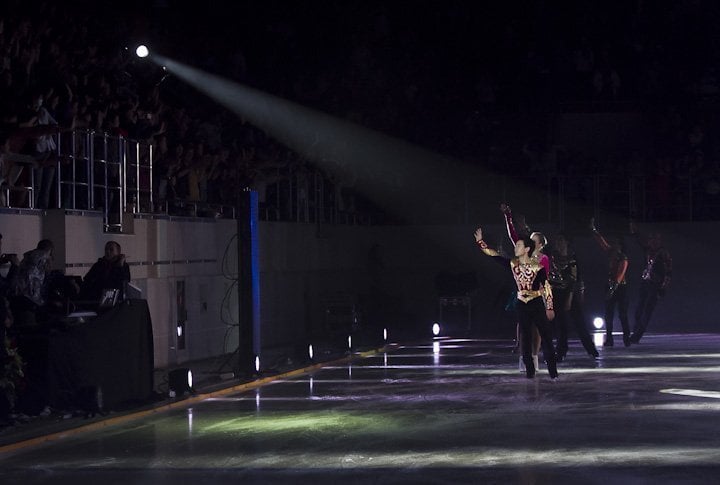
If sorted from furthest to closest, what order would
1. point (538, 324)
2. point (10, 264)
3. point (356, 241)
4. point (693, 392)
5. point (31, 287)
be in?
point (356, 241)
point (538, 324)
point (693, 392)
point (10, 264)
point (31, 287)

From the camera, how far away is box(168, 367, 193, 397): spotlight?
1838 cm

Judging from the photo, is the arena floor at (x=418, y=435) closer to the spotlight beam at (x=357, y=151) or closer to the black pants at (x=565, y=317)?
the black pants at (x=565, y=317)

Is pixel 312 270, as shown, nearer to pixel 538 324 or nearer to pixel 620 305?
pixel 620 305

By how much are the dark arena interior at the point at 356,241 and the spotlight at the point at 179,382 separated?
3cm

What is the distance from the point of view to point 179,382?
60.6 ft

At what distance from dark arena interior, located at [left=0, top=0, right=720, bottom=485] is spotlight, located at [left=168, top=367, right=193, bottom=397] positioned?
0.11ft

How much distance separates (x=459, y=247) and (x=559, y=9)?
375 inches

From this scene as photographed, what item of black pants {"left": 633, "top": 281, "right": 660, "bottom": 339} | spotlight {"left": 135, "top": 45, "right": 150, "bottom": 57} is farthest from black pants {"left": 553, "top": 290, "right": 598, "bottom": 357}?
spotlight {"left": 135, "top": 45, "right": 150, "bottom": 57}

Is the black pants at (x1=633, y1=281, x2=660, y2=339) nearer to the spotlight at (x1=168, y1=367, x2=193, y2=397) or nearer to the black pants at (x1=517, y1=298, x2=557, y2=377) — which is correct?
the black pants at (x1=517, y1=298, x2=557, y2=377)

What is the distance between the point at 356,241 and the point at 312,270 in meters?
5.19

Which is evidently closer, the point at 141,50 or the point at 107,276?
the point at 107,276

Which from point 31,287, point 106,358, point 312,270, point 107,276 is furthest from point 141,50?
point 312,270

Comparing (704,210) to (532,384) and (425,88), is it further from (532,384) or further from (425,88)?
(532,384)

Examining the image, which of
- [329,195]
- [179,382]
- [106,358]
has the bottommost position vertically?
[179,382]
